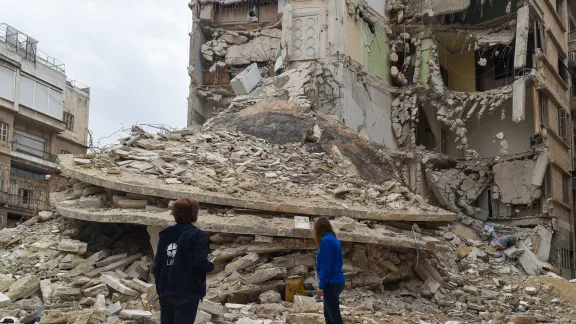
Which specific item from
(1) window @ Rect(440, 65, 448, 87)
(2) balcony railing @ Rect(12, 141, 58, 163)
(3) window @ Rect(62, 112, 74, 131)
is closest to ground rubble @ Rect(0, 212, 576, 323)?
(1) window @ Rect(440, 65, 448, 87)

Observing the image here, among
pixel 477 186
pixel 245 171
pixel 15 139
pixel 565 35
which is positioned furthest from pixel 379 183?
pixel 15 139

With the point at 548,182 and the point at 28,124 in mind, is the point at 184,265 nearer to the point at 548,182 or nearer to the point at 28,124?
the point at 548,182

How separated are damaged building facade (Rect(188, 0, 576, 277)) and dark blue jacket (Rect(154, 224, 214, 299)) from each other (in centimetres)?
1440

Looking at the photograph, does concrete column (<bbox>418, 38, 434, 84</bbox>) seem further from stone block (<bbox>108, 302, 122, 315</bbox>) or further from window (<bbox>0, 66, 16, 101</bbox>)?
window (<bbox>0, 66, 16, 101</bbox>)

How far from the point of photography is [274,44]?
873 inches

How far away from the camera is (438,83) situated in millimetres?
22031

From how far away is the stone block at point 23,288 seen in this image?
7.89 m

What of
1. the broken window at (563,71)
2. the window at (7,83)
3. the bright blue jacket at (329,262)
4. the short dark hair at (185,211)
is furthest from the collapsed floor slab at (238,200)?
the window at (7,83)

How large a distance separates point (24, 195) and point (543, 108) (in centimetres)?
2255

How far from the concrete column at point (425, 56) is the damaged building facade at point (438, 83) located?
0.04 metres

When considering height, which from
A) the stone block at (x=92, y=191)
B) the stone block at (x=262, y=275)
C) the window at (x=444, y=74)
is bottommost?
the stone block at (x=262, y=275)

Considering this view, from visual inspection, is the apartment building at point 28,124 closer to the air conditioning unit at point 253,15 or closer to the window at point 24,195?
the window at point 24,195

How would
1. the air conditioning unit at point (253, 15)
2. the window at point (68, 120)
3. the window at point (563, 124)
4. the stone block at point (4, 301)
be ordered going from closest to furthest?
the stone block at point (4, 301) → the air conditioning unit at point (253, 15) → the window at point (563, 124) → the window at point (68, 120)

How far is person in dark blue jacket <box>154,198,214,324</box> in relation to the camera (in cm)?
452
